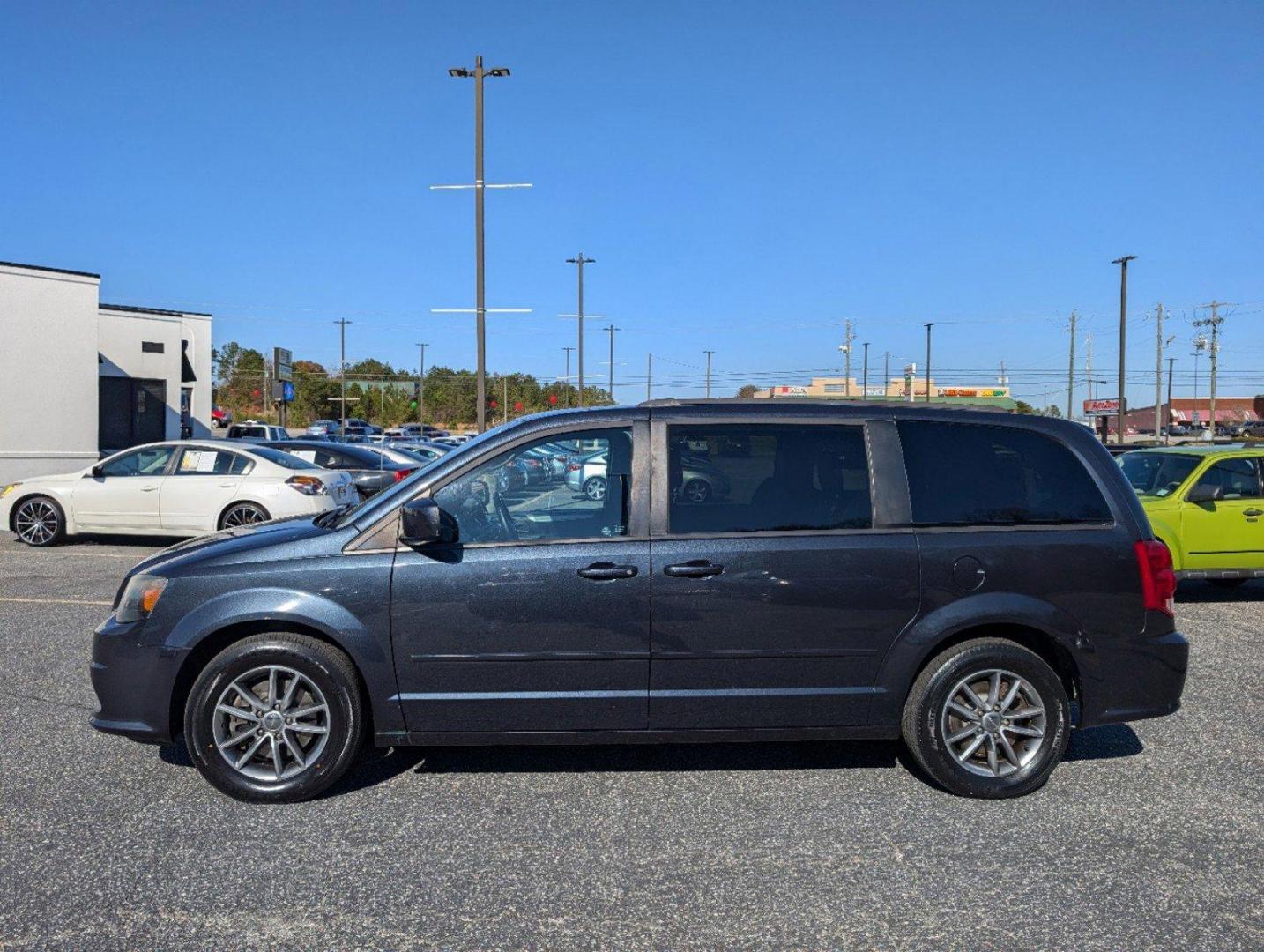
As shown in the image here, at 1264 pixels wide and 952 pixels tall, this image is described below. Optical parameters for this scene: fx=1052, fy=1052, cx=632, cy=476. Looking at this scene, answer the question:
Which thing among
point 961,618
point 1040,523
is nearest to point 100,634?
point 961,618

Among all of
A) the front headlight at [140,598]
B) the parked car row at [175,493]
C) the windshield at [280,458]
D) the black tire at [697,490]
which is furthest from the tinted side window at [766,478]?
the windshield at [280,458]

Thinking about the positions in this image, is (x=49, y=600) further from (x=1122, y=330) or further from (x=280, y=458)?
(x=1122, y=330)

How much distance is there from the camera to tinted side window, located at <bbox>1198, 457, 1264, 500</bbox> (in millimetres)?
10216

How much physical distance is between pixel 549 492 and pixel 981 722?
2.22 metres

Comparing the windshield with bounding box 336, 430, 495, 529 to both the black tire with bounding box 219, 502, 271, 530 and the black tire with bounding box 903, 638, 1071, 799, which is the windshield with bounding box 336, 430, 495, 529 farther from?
the black tire with bounding box 219, 502, 271, 530

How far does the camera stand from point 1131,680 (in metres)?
4.83

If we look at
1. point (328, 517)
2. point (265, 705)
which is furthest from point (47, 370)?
point (265, 705)

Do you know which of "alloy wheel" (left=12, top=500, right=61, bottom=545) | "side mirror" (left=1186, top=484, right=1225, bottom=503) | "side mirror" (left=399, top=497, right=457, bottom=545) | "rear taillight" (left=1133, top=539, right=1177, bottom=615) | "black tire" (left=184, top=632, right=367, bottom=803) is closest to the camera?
"side mirror" (left=399, top=497, right=457, bottom=545)

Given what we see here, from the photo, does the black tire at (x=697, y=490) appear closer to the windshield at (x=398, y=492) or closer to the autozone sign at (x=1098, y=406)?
the windshield at (x=398, y=492)

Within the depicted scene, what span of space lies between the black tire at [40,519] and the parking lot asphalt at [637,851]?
9.05 metres

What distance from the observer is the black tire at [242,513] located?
1298cm

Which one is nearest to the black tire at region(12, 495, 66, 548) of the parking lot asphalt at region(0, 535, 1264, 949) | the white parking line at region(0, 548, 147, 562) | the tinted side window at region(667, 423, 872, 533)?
the white parking line at region(0, 548, 147, 562)

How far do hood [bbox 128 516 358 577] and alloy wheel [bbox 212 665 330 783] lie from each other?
50 centimetres

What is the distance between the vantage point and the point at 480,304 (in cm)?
2134
